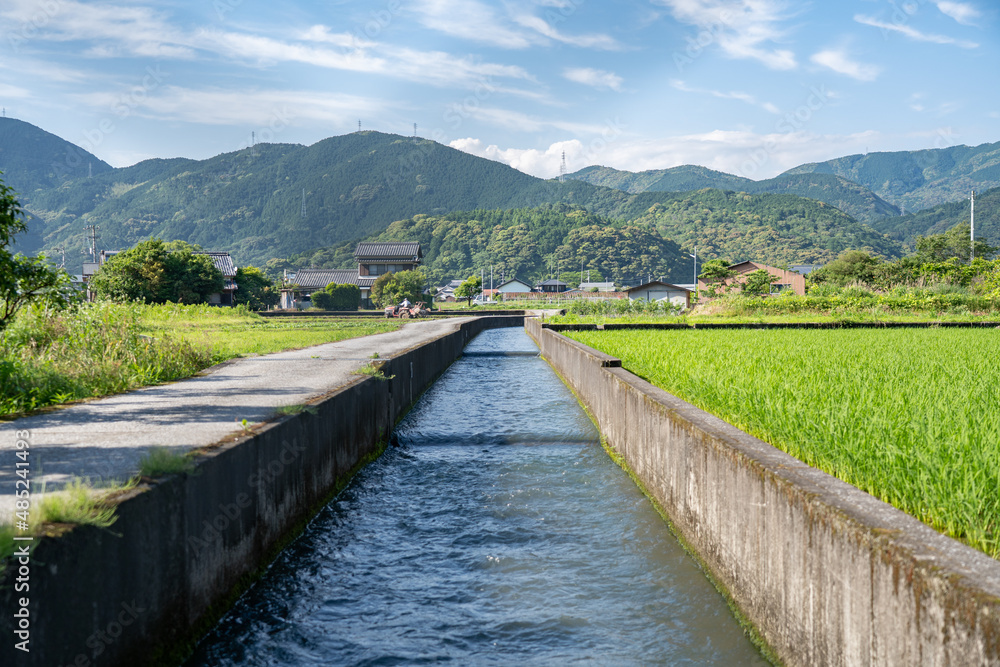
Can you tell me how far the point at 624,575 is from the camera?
214 inches

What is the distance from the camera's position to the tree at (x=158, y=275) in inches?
1673

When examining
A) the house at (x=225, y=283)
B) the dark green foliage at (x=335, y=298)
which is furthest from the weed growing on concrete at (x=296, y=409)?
the dark green foliage at (x=335, y=298)

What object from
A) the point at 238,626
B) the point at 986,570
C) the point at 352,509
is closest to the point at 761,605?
the point at 986,570

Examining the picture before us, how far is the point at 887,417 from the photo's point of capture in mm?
5164

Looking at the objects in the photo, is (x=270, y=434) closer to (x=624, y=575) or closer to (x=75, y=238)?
(x=624, y=575)

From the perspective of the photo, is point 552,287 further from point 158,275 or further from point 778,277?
point 158,275

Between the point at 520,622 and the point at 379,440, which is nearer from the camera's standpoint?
the point at 520,622

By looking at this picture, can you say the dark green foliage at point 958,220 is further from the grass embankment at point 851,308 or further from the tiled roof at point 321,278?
the grass embankment at point 851,308

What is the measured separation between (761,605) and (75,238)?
193013 mm

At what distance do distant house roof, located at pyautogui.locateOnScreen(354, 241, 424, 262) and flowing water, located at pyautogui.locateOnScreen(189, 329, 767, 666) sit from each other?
83057 mm

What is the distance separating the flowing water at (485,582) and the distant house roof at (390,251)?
8306cm

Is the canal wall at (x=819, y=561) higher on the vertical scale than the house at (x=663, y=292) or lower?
lower

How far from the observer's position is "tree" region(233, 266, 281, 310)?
65.5 meters

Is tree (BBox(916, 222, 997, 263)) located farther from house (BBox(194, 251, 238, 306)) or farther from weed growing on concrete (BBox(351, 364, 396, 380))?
weed growing on concrete (BBox(351, 364, 396, 380))
